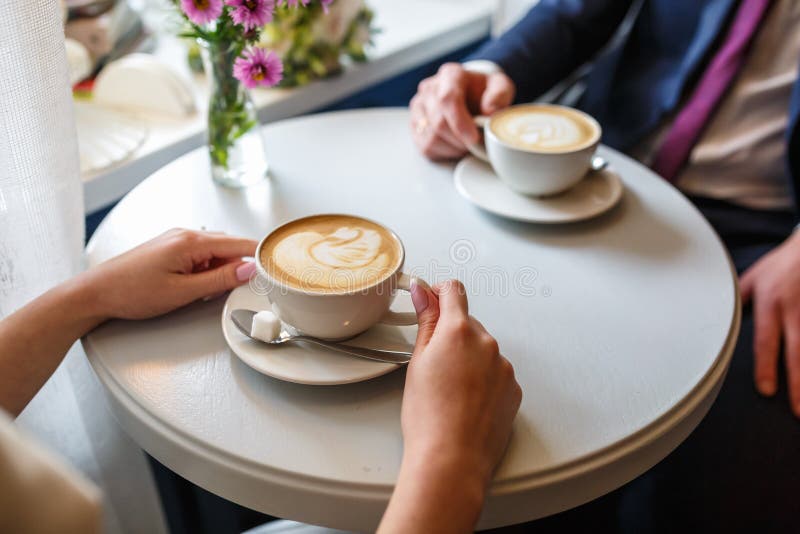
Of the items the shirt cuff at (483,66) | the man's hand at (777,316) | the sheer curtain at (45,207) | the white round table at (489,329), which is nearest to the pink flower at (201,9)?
the sheer curtain at (45,207)

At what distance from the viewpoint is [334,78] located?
63.0 inches

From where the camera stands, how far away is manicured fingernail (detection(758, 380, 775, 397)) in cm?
91

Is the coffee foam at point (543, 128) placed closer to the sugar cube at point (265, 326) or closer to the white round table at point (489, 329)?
the white round table at point (489, 329)

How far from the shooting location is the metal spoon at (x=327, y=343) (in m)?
0.65

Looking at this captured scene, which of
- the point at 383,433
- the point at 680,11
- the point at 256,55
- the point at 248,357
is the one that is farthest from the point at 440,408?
the point at 680,11

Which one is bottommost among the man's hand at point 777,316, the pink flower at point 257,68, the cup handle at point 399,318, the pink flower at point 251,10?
the man's hand at point 777,316

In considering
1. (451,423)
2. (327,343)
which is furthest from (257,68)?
(451,423)

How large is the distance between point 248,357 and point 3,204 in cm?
36

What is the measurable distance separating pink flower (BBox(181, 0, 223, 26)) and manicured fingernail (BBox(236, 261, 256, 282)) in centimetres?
27

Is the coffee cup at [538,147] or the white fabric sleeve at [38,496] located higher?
the white fabric sleeve at [38,496]

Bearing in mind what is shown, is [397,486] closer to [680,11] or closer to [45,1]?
[45,1]

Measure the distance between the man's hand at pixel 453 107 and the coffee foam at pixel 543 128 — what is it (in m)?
0.05

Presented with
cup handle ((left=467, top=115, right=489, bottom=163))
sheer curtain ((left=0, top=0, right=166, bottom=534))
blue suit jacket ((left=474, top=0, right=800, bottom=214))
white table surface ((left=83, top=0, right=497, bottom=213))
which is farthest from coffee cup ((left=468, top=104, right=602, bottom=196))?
white table surface ((left=83, top=0, right=497, bottom=213))

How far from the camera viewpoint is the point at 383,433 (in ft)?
1.98
